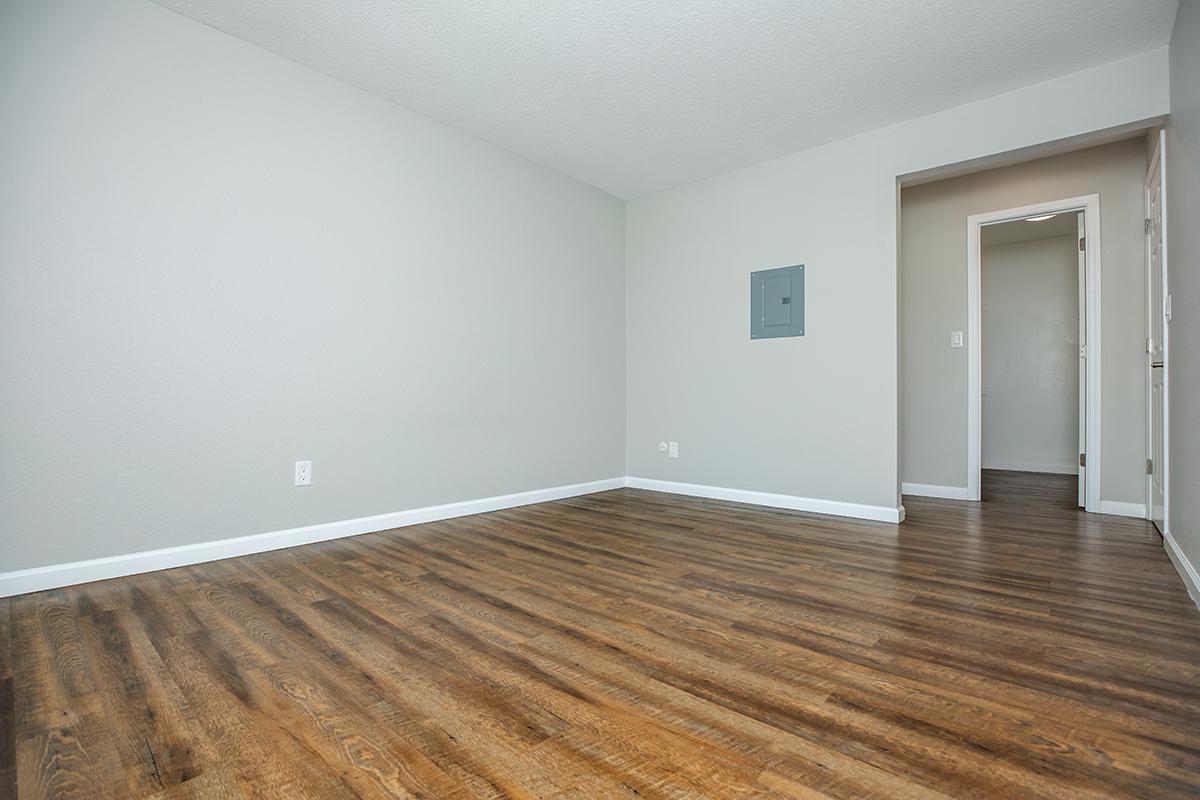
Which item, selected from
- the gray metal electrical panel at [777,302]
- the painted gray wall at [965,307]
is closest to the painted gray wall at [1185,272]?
the painted gray wall at [965,307]

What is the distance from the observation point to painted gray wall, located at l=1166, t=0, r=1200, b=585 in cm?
223

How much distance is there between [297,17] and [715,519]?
3.39 m

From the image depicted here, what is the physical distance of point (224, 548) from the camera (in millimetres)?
2688

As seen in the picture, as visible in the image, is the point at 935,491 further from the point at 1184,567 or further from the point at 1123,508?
the point at 1184,567

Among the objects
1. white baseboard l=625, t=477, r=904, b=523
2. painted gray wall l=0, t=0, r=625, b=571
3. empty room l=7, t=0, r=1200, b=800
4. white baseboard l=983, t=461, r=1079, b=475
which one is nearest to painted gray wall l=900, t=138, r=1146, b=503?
empty room l=7, t=0, r=1200, b=800

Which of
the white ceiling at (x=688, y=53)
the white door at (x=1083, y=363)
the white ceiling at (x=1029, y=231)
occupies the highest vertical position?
the white ceiling at (x=688, y=53)

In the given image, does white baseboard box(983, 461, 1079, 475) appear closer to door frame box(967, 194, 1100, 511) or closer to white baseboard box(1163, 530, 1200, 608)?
door frame box(967, 194, 1100, 511)

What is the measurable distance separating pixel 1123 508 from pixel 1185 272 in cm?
194

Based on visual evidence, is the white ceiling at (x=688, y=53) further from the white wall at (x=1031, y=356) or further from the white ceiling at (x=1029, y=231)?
the white wall at (x=1031, y=356)

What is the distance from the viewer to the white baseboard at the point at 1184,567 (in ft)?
6.93

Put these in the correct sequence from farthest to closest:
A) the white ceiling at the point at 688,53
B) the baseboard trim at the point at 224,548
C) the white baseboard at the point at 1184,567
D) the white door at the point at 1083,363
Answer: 1. the white door at the point at 1083,363
2. the white ceiling at the point at 688,53
3. the baseboard trim at the point at 224,548
4. the white baseboard at the point at 1184,567

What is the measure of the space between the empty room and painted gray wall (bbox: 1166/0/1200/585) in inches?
1.7

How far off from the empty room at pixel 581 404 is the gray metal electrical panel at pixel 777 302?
0.04 metres

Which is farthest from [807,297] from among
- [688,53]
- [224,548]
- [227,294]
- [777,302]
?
[224,548]
